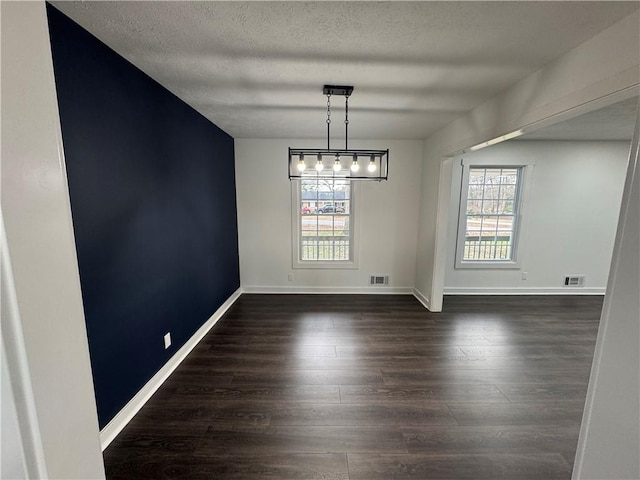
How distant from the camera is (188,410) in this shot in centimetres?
197

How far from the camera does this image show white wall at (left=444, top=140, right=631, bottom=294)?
4.09 m

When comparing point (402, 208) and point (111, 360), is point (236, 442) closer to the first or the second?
point (111, 360)

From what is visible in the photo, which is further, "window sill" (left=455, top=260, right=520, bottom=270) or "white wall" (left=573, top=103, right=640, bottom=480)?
"window sill" (left=455, top=260, right=520, bottom=270)

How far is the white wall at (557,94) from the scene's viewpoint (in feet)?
4.41

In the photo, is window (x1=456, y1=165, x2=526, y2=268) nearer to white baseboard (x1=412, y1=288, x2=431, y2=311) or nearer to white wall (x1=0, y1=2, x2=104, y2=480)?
white baseboard (x1=412, y1=288, x2=431, y2=311)

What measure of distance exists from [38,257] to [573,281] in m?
6.21

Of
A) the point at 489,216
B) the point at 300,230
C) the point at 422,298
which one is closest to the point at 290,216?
the point at 300,230

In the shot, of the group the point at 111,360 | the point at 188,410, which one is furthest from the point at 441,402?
the point at 111,360

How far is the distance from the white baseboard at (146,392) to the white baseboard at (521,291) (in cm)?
388

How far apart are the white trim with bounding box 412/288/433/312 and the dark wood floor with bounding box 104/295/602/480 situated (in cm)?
39

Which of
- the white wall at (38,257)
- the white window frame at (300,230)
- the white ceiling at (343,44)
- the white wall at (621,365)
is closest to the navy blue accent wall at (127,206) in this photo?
the white ceiling at (343,44)

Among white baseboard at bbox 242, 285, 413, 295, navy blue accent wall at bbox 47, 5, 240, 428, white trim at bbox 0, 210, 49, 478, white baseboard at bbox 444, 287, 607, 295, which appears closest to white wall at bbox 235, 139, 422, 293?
white baseboard at bbox 242, 285, 413, 295

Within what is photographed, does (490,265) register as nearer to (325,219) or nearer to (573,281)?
(573,281)

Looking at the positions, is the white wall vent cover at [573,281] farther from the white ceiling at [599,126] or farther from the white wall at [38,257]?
the white wall at [38,257]
